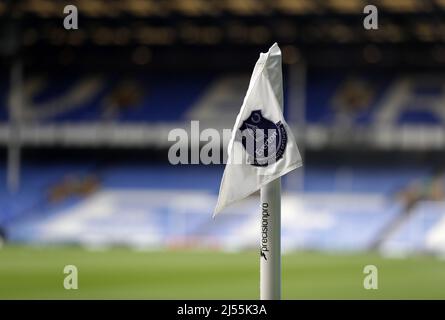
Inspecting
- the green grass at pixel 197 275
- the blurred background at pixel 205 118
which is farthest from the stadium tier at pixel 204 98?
the green grass at pixel 197 275

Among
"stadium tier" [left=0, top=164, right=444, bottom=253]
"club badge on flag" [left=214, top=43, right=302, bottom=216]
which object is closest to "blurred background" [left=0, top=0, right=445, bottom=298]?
"stadium tier" [left=0, top=164, right=444, bottom=253]

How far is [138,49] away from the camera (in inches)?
1940

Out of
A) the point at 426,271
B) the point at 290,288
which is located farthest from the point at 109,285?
the point at 426,271

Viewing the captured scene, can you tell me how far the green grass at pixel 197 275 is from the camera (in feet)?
64.8

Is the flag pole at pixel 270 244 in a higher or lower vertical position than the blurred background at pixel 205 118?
Answer: lower

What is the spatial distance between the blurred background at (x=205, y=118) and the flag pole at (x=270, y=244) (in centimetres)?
A: 3209

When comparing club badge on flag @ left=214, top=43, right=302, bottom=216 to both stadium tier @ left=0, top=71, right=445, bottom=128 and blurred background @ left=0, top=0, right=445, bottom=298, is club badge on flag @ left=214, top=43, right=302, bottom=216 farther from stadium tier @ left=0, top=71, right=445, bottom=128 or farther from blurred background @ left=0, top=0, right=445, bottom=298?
stadium tier @ left=0, top=71, right=445, bottom=128

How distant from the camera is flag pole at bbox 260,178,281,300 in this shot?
8422 mm

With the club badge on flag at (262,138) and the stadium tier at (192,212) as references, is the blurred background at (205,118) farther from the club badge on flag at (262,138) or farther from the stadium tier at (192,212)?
the club badge on flag at (262,138)

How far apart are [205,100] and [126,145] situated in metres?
4.40

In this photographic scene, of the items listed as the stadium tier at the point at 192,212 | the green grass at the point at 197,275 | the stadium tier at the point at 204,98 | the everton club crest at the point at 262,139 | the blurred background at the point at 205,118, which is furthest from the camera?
the stadium tier at the point at 204,98

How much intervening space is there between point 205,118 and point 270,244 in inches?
1607

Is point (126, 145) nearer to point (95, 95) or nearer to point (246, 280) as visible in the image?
point (95, 95)

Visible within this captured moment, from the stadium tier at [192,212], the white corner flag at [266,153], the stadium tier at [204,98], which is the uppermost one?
the stadium tier at [204,98]
